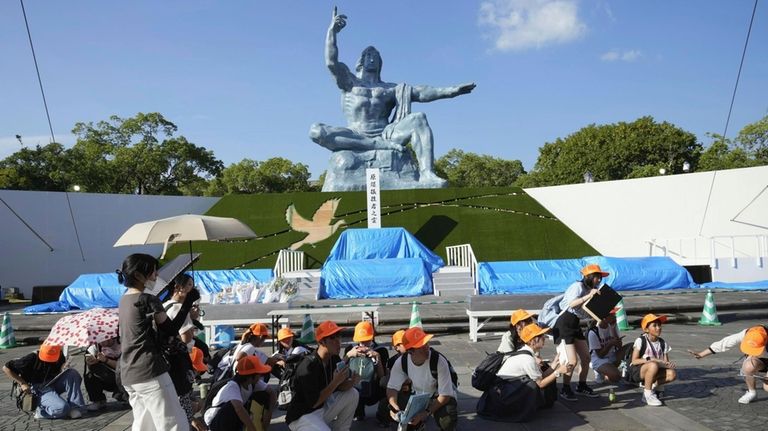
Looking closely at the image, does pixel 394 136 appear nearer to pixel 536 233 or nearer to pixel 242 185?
pixel 536 233

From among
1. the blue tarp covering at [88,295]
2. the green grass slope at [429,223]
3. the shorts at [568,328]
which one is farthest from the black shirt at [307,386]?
the green grass slope at [429,223]

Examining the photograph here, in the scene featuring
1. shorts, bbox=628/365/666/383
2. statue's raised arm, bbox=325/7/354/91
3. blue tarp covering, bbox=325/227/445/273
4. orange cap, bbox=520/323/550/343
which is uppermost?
statue's raised arm, bbox=325/7/354/91

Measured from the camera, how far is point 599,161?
1246 inches

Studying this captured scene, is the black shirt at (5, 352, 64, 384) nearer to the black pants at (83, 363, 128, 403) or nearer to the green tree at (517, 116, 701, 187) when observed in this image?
the black pants at (83, 363, 128, 403)

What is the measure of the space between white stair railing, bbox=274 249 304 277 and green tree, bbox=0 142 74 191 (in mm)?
17253

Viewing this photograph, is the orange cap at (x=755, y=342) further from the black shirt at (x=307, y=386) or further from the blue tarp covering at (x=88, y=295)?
the blue tarp covering at (x=88, y=295)

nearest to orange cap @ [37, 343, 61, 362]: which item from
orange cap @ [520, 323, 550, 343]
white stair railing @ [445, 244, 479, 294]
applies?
orange cap @ [520, 323, 550, 343]

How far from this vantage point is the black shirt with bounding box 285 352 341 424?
323 cm

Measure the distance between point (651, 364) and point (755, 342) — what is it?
0.91 m

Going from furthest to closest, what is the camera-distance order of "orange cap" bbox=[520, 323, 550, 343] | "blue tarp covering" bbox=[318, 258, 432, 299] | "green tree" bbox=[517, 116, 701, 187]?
"green tree" bbox=[517, 116, 701, 187] → "blue tarp covering" bbox=[318, 258, 432, 299] → "orange cap" bbox=[520, 323, 550, 343]

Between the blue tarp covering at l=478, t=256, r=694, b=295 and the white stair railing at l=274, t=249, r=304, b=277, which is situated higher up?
the white stair railing at l=274, t=249, r=304, b=277

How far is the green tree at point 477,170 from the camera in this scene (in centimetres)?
4656

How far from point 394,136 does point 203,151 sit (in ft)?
53.7

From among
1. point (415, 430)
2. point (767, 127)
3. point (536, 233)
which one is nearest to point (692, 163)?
point (767, 127)
